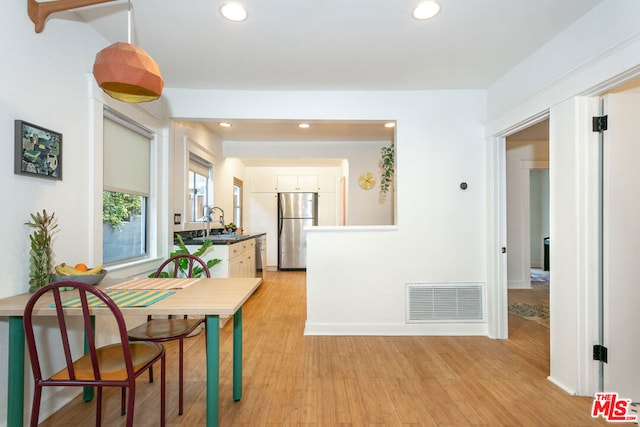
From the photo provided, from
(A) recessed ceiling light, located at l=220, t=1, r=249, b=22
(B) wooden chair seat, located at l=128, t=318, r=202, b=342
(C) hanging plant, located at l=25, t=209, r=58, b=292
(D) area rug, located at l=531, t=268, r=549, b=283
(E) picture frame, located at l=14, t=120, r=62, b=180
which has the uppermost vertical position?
(A) recessed ceiling light, located at l=220, t=1, r=249, b=22

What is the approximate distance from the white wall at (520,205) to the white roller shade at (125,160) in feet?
16.8

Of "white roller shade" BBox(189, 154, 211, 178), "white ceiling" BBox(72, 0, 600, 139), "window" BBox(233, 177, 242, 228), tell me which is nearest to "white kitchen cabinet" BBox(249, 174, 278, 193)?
"window" BBox(233, 177, 242, 228)

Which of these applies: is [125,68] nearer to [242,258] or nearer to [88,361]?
[88,361]

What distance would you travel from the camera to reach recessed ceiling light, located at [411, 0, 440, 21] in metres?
1.90

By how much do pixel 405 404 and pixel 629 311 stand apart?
4.72 ft

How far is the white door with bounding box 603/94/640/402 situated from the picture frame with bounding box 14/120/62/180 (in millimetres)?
3207

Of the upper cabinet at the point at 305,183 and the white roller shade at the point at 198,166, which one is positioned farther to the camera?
the upper cabinet at the point at 305,183

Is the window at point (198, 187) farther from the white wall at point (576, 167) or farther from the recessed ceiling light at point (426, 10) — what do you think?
the white wall at point (576, 167)

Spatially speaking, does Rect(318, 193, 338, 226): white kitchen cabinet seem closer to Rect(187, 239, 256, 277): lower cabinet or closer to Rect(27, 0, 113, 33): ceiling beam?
Rect(187, 239, 256, 277): lower cabinet

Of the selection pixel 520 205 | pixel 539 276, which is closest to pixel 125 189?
pixel 520 205

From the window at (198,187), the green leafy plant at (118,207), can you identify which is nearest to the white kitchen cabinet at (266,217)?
the window at (198,187)

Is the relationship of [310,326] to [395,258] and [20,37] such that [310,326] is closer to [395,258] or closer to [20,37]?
[395,258]

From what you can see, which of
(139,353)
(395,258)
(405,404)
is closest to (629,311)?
(405,404)

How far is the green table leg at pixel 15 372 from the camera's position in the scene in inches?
55.3
